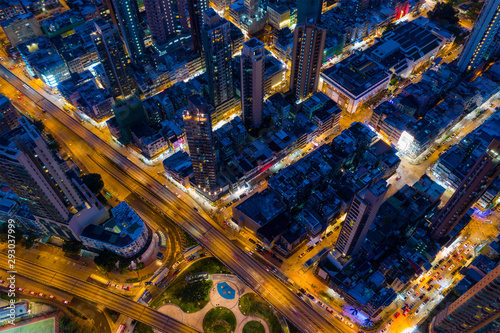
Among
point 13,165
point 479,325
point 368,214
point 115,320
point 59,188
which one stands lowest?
point 115,320

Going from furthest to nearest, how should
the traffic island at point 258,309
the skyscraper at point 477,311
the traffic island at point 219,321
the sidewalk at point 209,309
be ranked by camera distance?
the sidewalk at point 209,309 → the traffic island at point 258,309 → the traffic island at point 219,321 → the skyscraper at point 477,311

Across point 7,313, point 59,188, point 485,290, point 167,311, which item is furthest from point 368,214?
point 7,313

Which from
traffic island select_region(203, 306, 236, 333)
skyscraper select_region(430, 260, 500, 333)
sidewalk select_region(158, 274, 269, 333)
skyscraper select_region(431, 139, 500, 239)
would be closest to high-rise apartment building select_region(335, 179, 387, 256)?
skyscraper select_region(431, 139, 500, 239)

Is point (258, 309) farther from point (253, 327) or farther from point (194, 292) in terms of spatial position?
point (194, 292)

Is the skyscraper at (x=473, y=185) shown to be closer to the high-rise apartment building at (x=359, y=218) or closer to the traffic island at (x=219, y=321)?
the high-rise apartment building at (x=359, y=218)

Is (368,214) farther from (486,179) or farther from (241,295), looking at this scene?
(241,295)

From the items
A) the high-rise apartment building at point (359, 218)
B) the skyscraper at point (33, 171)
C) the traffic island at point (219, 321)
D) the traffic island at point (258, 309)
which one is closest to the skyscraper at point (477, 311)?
the high-rise apartment building at point (359, 218)

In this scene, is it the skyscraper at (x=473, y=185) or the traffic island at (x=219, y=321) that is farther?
the traffic island at (x=219, y=321)

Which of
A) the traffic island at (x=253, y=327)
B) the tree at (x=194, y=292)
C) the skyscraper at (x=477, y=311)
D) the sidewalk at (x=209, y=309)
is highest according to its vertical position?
the skyscraper at (x=477, y=311)
